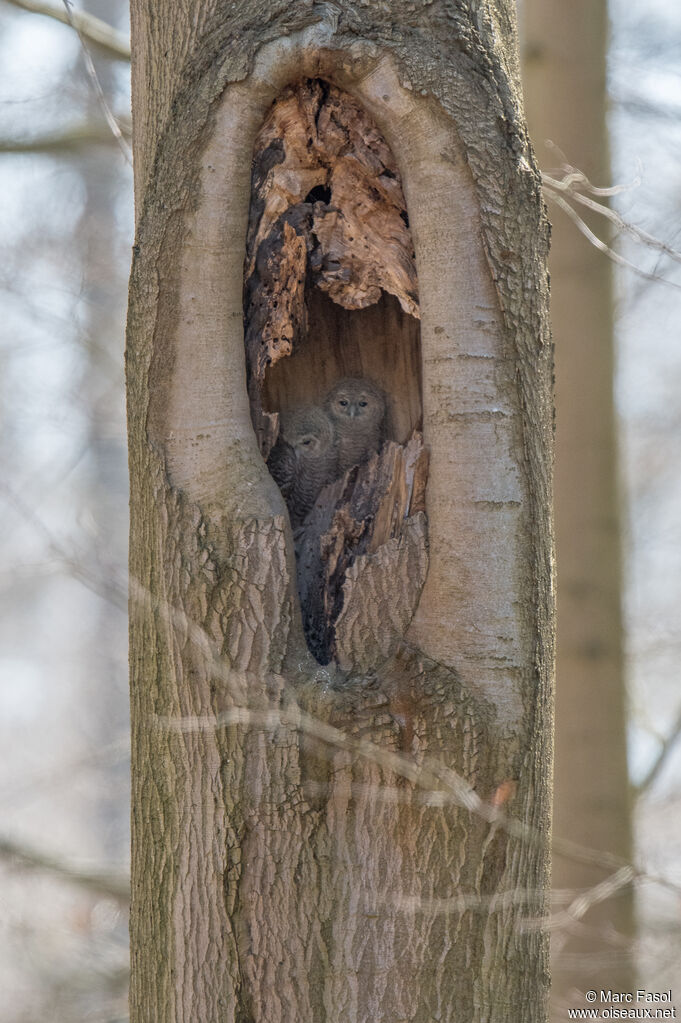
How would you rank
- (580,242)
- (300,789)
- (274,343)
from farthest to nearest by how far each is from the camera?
(580,242) < (274,343) < (300,789)

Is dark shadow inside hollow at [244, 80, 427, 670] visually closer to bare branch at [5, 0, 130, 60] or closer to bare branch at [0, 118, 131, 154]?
bare branch at [5, 0, 130, 60]

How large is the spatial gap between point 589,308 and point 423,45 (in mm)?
2351

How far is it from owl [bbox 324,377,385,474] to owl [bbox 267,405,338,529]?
3cm

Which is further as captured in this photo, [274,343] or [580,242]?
[580,242]

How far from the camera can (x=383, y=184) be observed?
1590 millimetres

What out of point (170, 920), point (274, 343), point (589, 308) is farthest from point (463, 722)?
point (589, 308)

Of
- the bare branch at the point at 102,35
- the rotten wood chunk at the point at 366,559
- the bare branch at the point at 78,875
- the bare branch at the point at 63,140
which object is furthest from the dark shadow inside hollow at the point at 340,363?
the bare branch at the point at 63,140

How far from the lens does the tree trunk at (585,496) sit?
3549 millimetres

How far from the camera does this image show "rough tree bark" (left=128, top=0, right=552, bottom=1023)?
4.61 feet

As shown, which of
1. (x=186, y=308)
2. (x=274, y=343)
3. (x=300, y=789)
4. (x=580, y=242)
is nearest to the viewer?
(x=300, y=789)

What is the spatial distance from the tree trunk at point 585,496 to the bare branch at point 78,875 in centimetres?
199

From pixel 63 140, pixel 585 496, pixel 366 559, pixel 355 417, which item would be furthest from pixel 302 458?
pixel 63 140

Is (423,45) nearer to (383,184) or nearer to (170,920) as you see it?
(383,184)

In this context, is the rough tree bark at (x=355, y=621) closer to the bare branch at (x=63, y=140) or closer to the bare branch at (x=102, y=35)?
the bare branch at (x=102, y=35)
